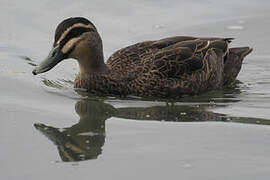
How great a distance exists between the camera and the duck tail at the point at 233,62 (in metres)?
12.2

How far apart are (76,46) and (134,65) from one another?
1006 millimetres

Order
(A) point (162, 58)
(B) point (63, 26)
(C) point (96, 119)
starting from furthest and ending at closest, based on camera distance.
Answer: (A) point (162, 58) < (B) point (63, 26) < (C) point (96, 119)

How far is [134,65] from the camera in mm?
11016

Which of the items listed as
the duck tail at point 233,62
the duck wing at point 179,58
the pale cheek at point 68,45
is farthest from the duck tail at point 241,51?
the pale cheek at point 68,45

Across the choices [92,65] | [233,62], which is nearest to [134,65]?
[92,65]

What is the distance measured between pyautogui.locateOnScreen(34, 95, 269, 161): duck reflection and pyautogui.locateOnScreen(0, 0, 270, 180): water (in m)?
0.01

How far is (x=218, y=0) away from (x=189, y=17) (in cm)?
120

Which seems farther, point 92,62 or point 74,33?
point 92,62

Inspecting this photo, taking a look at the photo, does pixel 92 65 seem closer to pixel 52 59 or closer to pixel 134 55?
pixel 134 55

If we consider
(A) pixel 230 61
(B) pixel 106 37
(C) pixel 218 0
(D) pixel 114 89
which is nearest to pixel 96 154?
(D) pixel 114 89

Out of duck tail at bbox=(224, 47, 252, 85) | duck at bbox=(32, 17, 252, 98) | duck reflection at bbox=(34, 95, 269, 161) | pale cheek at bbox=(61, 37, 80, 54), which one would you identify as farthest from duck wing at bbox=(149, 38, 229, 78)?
pale cheek at bbox=(61, 37, 80, 54)

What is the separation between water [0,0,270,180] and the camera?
7.54m

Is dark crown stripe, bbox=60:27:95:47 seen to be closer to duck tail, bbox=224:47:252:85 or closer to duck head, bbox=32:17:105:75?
duck head, bbox=32:17:105:75

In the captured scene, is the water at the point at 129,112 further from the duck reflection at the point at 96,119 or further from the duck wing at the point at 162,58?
the duck wing at the point at 162,58
